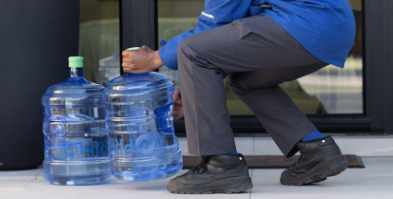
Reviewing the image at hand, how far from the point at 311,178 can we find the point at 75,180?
3.68 ft

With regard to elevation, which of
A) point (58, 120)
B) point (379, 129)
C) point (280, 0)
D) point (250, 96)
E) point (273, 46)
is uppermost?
point (280, 0)

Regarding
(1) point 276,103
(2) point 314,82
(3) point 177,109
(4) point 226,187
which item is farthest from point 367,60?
(4) point 226,187

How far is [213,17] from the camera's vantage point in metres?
1.93

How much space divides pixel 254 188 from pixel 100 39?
7.22 feet

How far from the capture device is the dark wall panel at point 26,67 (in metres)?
2.48

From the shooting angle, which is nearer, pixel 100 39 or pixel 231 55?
pixel 231 55

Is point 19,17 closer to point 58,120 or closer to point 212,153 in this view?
point 58,120

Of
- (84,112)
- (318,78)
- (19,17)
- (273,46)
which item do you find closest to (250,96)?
(273,46)

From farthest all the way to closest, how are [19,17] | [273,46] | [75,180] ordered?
1. [19,17]
2. [75,180]
3. [273,46]

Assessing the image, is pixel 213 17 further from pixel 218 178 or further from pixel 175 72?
pixel 175 72

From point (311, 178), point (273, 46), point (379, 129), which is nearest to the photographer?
point (273, 46)

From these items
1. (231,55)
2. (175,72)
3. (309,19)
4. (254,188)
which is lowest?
(254,188)

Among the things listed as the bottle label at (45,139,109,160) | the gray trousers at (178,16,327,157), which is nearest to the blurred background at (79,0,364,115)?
the bottle label at (45,139,109,160)

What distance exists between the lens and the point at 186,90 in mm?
1898
